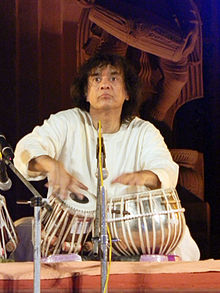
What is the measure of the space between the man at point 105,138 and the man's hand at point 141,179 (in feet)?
0.11

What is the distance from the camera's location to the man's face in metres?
3.85

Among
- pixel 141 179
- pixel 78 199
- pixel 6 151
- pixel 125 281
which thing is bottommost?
pixel 125 281

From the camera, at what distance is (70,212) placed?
3.19 metres

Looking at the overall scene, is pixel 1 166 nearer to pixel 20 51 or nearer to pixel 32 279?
pixel 32 279

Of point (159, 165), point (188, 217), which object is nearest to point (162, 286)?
point (159, 165)

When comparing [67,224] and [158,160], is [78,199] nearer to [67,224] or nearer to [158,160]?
[67,224]

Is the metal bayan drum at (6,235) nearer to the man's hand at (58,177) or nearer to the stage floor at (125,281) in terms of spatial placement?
the man's hand at (58,177)

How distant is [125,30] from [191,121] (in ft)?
2.99

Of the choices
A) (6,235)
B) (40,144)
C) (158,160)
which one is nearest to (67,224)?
(6,235)

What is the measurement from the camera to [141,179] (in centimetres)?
317

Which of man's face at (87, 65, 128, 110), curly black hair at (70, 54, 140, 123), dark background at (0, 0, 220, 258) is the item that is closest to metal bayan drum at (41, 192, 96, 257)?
man's face at (87, 65, 128, 110)

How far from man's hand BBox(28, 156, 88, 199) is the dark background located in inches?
48.4

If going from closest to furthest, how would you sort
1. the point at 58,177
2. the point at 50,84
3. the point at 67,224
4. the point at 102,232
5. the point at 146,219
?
the point at 102,232
the point at 58,177
the point at 146,219
the point at 67,224
the point at 50,84

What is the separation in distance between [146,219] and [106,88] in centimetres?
107
